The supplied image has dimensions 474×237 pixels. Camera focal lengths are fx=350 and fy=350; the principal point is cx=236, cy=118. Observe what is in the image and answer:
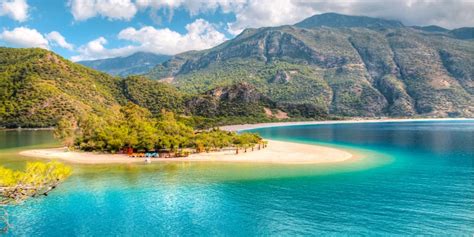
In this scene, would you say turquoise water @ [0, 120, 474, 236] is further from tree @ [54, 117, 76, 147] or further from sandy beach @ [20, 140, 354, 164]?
tree @ [54, 117, 76, 147]

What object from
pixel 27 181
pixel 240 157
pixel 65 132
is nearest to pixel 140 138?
pixel 65 132

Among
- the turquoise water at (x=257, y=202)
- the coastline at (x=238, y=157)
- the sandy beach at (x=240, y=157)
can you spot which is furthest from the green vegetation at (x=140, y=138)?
the turquoise water at (x=257, y=202)

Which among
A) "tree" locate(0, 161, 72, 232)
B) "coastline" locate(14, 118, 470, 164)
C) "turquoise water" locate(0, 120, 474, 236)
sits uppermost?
"tree" locate(0, 161, 72, 232)

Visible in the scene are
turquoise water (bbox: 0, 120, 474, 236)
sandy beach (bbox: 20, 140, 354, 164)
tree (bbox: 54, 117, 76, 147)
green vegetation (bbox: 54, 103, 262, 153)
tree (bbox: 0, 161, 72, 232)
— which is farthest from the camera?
tree (bbox: 54, 117, 76, 147)

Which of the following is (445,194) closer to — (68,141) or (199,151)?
(199,151)

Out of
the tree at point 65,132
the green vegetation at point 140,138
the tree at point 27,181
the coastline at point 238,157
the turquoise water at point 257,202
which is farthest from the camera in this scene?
the tree at point 65,132

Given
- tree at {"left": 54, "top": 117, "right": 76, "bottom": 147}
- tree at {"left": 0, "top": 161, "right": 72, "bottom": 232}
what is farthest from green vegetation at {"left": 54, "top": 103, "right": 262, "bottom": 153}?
tree at {"left": 0, "top": 161, "right": 72, "bottom": 232}

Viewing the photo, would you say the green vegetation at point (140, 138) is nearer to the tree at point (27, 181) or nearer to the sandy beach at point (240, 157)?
the sandy beach at point (240, 157)
